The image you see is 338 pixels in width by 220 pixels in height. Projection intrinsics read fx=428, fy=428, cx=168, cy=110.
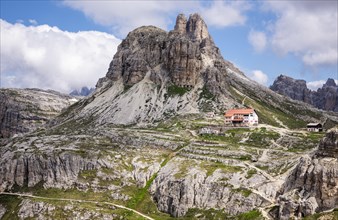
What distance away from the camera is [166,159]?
607ft

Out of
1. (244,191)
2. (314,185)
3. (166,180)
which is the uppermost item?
(314,185)

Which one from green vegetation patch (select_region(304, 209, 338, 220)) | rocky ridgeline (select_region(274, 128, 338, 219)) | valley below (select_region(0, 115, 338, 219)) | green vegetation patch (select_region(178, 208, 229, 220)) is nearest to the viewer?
green vegetation patch (select_region(304, 209, 338, 220))

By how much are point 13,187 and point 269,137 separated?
115944 millimetres

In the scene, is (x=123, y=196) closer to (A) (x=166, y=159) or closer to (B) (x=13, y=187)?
(A) (x=166, y=159)

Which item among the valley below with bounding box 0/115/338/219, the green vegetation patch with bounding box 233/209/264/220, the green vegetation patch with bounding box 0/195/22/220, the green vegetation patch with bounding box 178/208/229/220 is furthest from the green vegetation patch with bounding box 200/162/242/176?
the green vegetation patch with bounding box 0/195/22/220

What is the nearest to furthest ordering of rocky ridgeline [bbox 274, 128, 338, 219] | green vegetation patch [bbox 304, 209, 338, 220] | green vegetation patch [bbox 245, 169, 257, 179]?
green vegetation patch [bbox 304, 209, 338, 220]
rocky ridgeline [bbox 274, 128, 338, 219]
green vegetation patch [bbox 245, 169, 257, 179]

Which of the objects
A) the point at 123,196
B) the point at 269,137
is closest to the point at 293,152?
the point at 269,137

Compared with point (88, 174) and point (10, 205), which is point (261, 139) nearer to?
point (88, 174)

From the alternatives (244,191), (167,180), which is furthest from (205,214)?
(167,180)

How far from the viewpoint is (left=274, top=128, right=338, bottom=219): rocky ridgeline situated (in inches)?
4503

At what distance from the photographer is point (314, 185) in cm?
11906

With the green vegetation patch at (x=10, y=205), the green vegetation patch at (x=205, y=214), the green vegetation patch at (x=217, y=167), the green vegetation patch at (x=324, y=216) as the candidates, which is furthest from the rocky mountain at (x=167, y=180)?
the green vegetation patch at (x=324, y=216)

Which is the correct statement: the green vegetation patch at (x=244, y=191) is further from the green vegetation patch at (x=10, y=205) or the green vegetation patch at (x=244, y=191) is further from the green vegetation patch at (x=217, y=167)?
the green vegetation patch at (x=10, y=205)

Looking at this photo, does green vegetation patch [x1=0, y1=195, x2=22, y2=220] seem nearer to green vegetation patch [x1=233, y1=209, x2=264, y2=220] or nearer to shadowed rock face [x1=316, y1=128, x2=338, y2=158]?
green vegetation patch [x1=233, y1=209, x2=264, y2=220]
